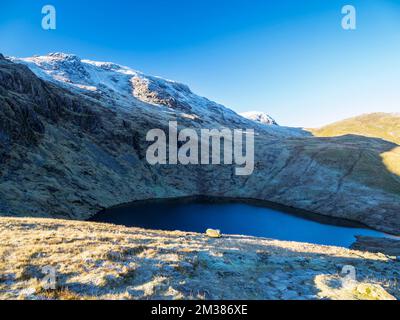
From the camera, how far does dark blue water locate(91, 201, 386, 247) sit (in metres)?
78.1

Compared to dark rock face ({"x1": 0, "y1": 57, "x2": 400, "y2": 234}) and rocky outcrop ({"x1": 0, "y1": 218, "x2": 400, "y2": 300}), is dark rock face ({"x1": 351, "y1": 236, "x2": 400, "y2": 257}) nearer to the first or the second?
dark rock face ({"x1": 0, "y1": 57, "x2": 400, "y2": 234})

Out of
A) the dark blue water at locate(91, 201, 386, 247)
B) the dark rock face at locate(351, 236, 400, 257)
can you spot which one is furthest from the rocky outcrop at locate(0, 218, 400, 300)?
the dark blue water at locate(91, 201, 386, 247)

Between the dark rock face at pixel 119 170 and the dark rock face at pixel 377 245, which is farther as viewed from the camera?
the dark rock face at pixel 119 170

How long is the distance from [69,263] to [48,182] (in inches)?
3034

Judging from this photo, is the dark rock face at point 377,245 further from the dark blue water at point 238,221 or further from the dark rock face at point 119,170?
the dark rock face at point 119,170

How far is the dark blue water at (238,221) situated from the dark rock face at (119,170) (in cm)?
916

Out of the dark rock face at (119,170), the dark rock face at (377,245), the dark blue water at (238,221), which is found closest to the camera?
the dark rock face at (377,245)

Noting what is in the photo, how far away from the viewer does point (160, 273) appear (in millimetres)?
17469

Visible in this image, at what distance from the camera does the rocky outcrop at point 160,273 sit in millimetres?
14844

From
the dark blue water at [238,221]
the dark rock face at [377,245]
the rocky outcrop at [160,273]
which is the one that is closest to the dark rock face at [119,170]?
the dark blue water at [238,221]

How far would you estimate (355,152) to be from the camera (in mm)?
134250

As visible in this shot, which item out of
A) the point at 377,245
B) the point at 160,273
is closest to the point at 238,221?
the point at 377,245
